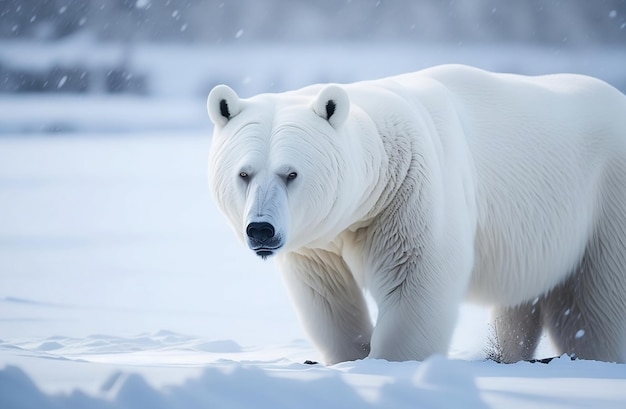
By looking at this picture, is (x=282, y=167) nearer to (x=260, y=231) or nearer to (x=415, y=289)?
(x=260, y=231)

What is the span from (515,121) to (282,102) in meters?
1.69

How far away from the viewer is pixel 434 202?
4.79 meters

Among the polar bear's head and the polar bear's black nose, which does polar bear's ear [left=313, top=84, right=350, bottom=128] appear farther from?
the polar bear's black nose

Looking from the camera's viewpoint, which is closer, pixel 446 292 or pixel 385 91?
pixel 446 292

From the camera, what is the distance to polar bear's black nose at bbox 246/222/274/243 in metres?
4.10

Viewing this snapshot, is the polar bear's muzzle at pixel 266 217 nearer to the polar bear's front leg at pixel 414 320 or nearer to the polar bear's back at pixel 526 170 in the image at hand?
the polar bear's front leg at pixel 414 320

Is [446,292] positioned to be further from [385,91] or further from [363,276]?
[385,91]

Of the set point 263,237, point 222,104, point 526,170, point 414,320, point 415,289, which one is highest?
point 222,104

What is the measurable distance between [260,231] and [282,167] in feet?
1.24

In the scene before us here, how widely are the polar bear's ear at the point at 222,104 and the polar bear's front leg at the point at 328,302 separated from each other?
3.33 feet

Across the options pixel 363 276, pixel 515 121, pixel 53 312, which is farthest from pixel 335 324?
pixel 53 312

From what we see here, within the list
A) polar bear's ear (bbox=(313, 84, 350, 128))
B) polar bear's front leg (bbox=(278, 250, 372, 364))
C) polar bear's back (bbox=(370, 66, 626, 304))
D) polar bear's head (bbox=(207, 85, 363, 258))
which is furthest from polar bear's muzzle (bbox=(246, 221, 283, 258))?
polar bear's back (bbox=(370, 66, 626, 304))

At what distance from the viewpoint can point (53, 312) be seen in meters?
10.6

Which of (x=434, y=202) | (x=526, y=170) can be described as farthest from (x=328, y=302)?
(x=526, y=170)
